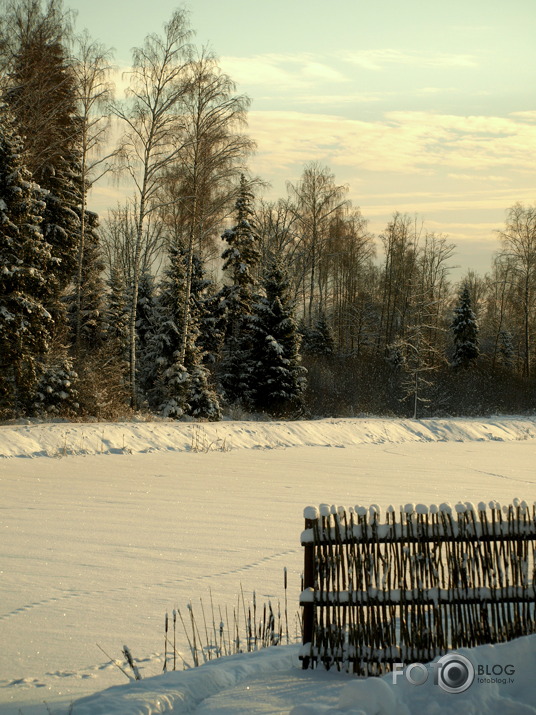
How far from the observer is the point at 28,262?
67.3ft

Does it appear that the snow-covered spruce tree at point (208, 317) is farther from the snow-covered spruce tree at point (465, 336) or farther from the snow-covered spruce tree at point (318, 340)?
the snow-covered spruce tree at point (465, 336)

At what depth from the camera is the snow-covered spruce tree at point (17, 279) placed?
19.2 meters

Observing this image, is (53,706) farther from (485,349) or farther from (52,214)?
(485,349)

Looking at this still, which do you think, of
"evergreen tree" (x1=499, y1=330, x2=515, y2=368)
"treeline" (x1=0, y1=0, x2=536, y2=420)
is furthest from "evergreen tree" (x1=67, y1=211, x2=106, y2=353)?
"evergreen tree" (x1=499, y1=330, x2=515, y2=368)

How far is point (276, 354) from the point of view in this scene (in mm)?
30719

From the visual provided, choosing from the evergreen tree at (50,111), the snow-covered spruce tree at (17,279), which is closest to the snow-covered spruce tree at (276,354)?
the evergreen tree at (50,111)

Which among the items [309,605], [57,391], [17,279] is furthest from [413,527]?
[57,391]

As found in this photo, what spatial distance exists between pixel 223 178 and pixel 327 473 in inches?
592

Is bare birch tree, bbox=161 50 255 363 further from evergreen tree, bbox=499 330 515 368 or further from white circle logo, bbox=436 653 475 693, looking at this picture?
evergreen tree, bbox=499 330 515 368

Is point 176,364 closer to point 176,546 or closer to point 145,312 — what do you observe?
point 145,312

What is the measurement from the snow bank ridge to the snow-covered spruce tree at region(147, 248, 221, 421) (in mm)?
4557

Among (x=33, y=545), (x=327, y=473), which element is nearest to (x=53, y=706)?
(x=33, y=545)

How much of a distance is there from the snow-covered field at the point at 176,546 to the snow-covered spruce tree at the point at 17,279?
136 inches

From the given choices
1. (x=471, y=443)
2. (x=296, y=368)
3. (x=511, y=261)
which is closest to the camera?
(x=471, y=443)
